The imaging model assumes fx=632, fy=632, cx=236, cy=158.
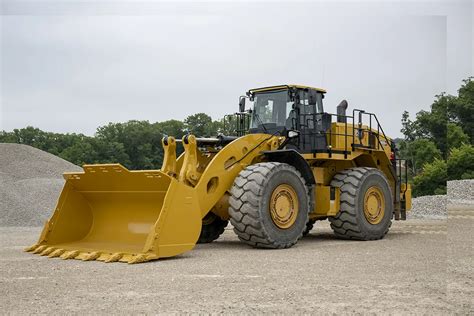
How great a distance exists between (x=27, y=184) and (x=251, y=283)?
17924 millimetres

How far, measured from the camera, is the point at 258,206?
10.2 metres

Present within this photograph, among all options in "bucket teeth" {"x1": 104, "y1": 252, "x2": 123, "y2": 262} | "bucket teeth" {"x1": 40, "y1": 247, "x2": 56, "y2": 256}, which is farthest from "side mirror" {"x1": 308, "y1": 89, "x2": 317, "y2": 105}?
"bucket teeth" {"x1": 40, "y1": 247, "x2": 56, "y2": 256}

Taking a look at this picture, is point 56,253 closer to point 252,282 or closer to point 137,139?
point 252,282

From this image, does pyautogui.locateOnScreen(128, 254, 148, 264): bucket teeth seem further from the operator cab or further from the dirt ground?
the operator cab

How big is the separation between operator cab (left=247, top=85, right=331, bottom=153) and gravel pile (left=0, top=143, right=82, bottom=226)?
373 inches

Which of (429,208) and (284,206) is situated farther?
(429,208)

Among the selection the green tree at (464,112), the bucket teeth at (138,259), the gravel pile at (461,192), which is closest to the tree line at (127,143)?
the bucket teeth at (138,259)

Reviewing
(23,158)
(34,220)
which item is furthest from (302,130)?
(23,158)

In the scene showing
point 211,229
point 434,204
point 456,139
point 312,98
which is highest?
point 456,139

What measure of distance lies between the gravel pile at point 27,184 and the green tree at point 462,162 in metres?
22.1

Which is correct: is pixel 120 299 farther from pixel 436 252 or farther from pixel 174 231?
pixel 436 252

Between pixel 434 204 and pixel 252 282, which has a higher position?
pixel 252 282

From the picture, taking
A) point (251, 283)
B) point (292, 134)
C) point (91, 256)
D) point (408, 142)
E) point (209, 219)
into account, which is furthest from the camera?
point (408, 142)

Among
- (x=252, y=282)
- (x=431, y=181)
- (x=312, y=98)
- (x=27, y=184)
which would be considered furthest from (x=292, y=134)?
(x=431, y=181)
